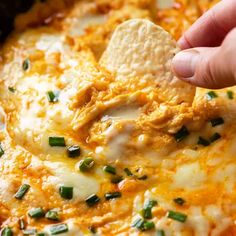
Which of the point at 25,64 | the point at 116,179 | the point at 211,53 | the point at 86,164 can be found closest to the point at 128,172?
the point at 116,179

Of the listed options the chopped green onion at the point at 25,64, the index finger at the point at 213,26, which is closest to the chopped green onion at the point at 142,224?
the index finger at the point at 213,26

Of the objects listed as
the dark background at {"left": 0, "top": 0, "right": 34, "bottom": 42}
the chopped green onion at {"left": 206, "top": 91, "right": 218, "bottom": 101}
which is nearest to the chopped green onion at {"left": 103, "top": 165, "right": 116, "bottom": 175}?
the chopped green onion at {"left": 206, "top": 91, "right": 218, "bottom": 101}

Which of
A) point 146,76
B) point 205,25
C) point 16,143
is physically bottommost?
point 16,143

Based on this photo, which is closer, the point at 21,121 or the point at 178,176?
the point at 178,176

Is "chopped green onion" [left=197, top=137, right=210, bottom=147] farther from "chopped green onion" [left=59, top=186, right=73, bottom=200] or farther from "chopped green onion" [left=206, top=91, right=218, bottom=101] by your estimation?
"chopped green onion" [left=59, top=186, right=73, bottom=200]

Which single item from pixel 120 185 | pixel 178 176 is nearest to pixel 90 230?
pixel 120 185

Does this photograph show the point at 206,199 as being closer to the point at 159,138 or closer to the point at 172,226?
Result: the point at 172,226

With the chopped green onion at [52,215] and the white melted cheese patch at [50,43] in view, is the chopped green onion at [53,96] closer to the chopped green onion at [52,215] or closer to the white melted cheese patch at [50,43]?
the white melted cheese patch at [50,43]
